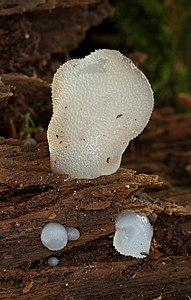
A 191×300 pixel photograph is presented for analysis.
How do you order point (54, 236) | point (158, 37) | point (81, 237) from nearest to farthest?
point (54, 236)
point (81, 237)
point (158, 37)

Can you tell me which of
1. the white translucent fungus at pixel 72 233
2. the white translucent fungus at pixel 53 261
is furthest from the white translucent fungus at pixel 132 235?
the white translucent fungus at pixel 53 261

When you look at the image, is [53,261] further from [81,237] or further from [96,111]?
[96,111]

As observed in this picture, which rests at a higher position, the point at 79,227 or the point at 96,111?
the point at 96,111

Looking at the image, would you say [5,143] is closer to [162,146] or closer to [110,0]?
[162,146]

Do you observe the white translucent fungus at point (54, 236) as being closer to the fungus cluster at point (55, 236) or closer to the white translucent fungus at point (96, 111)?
the fungus cluster at point (55, 236)

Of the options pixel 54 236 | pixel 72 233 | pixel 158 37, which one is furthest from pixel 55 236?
pixel 158 37

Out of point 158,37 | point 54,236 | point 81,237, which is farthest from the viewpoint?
point 158,37
